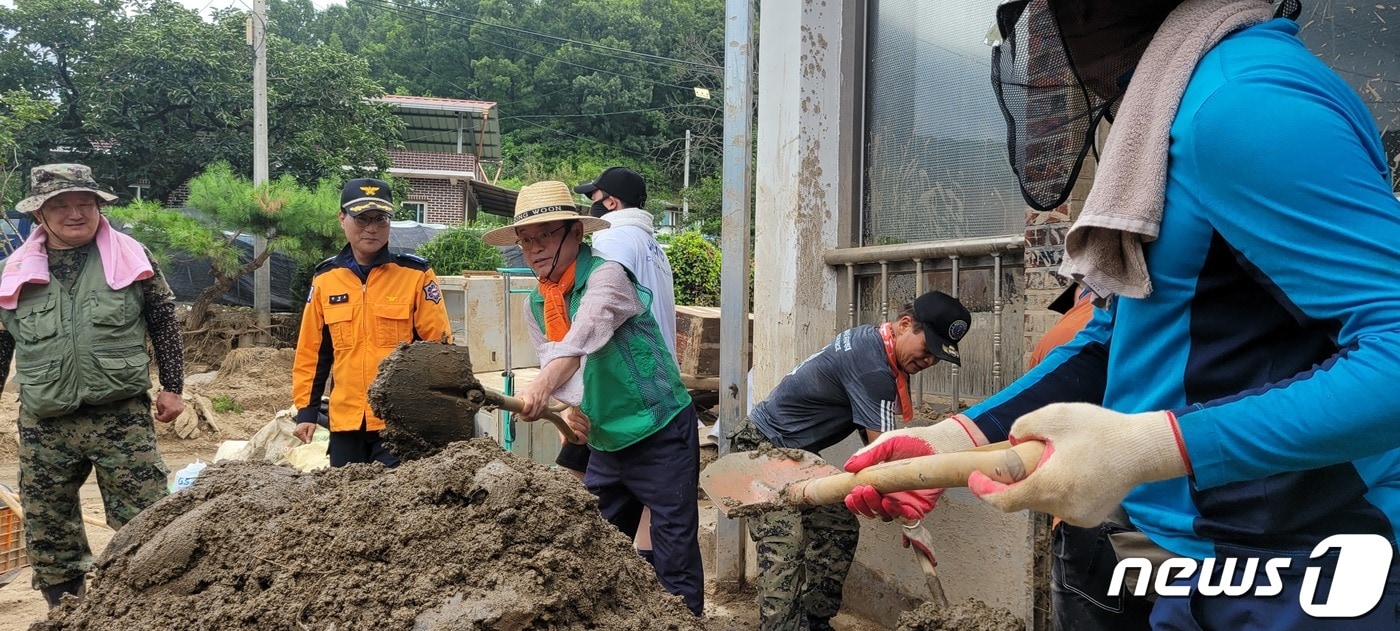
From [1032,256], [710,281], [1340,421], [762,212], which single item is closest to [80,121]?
[710,281]

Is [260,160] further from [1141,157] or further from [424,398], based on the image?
[1141,157]

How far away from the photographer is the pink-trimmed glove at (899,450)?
1.91 m

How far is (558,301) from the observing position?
13.8 feet

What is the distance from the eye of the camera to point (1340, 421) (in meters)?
1.15

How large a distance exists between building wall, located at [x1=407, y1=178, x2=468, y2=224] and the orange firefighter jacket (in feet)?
110

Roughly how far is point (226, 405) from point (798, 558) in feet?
35.0

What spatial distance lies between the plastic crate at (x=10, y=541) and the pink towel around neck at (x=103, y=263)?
1.13m

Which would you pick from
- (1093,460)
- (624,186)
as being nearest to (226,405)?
(624,186)

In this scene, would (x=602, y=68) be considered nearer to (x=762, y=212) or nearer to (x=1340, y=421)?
(x=762, y=212)

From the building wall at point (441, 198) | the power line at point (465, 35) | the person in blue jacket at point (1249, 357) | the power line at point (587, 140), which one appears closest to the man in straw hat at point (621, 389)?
the person in blue jacket at point (1249, 357)

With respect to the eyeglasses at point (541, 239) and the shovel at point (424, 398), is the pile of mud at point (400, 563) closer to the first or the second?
the shovel at point (424, 398)

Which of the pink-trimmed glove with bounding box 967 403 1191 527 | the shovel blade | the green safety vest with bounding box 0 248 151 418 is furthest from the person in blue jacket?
the green safety vest with bounding box 0 248 151 418

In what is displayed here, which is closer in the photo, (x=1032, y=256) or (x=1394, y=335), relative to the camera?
(x=1394, y=335)

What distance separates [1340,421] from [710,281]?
37.4 feet
